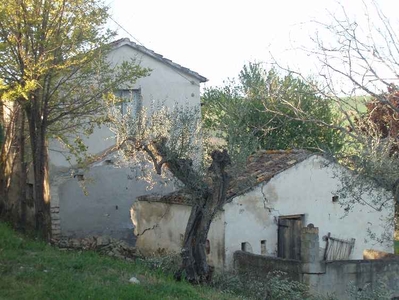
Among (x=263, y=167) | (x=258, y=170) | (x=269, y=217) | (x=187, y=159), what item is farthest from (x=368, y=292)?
(x=187, y=159)

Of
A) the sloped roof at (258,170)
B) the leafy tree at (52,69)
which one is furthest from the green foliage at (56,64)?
the sloped roof at (258,170)

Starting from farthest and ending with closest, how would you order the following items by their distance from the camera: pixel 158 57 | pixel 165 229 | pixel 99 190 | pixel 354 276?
pixel 158 57 < pixel 99 190 < pixel 165 229 < pixel 354 276

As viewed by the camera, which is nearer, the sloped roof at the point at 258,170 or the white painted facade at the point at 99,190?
the sloped roof at the point at 258,170

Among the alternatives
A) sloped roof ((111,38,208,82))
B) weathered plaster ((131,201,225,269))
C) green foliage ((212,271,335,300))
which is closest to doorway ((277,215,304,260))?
weathered plaster ((131,201,225,269))

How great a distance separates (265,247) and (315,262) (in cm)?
268

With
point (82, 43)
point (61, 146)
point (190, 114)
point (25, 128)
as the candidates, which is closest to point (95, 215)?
point (61, 146)

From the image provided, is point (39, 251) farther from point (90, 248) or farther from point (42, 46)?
point (42, 46)

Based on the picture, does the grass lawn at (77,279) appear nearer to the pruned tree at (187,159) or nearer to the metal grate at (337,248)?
the pruned tree at (187,159)

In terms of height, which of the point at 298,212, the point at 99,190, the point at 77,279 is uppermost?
the point at 99,190

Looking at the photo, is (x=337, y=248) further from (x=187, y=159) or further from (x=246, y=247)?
(x=187, y=159)

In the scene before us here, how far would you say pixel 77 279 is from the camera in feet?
31.6

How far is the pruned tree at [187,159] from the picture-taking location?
11.9 meters

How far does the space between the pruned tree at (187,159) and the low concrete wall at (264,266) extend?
2649mm

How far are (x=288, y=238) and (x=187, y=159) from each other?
5640 millimetres
